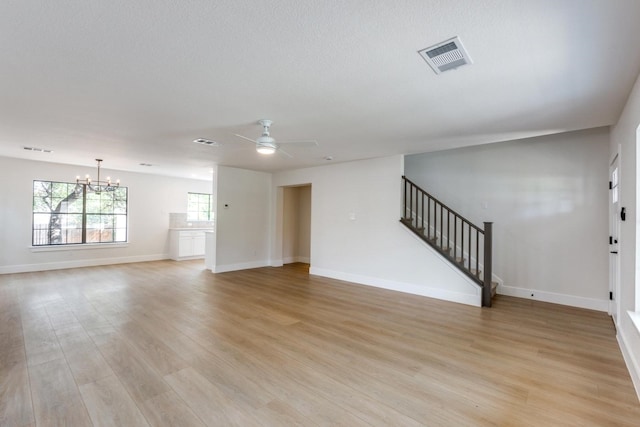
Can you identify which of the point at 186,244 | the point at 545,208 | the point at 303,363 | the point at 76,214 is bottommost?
the point at 303,363

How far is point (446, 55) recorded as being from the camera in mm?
2162

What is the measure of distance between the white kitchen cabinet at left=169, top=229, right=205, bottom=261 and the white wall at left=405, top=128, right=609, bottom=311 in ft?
24.6

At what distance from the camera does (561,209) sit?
15.5ft

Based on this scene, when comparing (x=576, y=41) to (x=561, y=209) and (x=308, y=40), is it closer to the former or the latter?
→ (x=308, y=40)

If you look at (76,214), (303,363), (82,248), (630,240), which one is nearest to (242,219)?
(82,248)

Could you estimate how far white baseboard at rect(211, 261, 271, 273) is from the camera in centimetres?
708

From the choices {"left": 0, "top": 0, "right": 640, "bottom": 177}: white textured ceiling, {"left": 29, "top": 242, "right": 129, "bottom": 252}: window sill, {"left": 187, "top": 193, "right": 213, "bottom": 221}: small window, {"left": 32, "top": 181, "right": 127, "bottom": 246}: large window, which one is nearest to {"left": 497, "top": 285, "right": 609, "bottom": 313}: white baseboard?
{"left": 0, "top": 0, "right": 640, "bottom": 177}: white textured ceiling

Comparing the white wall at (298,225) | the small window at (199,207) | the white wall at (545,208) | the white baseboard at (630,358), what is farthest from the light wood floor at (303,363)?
the small window at (199,207)

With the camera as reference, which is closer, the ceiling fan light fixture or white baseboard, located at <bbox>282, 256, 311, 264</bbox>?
the ceiling fan light fixture

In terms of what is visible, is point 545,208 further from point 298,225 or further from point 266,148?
point 298,225

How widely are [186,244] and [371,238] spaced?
6000 millimetres

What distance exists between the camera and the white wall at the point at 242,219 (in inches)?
283

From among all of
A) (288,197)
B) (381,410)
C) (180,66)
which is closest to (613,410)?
(381,410)

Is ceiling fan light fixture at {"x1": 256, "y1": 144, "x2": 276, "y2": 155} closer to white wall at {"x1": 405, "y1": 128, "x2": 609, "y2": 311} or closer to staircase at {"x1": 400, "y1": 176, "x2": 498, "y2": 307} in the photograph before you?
staircase at {"x1": 400, "y1": 176, "x2": 498, "y2": 307}
